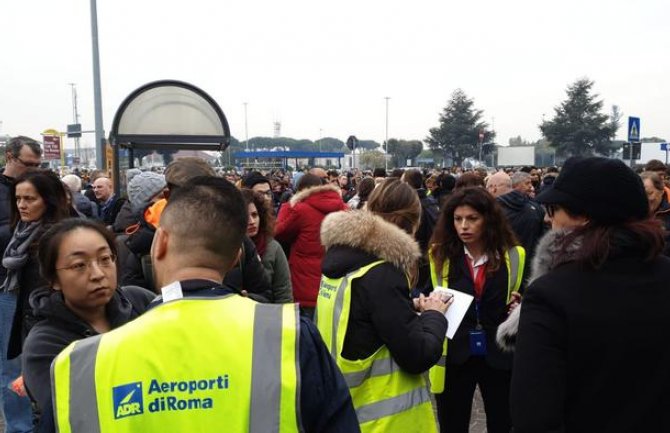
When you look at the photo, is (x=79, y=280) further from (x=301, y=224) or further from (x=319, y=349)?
(x=301, y=224)

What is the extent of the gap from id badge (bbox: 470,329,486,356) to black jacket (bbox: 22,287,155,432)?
6.39ft

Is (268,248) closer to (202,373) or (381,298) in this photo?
(381,298)

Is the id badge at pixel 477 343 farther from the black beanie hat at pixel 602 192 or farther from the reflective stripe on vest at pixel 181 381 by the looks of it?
the reflective stripe on vest at pixel 181 381

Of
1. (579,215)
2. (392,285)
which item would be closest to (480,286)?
(392,285)

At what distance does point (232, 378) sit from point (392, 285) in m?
1.54

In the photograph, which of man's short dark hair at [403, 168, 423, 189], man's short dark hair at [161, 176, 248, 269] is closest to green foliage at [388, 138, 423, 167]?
man's short dark hair at [403, 168, 423, 189]

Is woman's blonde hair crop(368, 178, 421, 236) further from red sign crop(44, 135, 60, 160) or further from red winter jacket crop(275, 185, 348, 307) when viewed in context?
red sign crop(44, 135, 60, 160)

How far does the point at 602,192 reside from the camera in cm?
203

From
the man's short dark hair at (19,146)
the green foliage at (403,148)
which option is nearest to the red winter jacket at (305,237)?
the man's short dark hair at (19,146)

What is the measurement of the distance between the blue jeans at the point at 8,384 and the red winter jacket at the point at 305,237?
2.29 m

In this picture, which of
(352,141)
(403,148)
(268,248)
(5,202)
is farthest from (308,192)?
(403,148)

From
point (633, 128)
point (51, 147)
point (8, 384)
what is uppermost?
point (633, 128)

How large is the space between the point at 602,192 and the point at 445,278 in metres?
1.84

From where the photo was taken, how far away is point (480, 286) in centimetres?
372
